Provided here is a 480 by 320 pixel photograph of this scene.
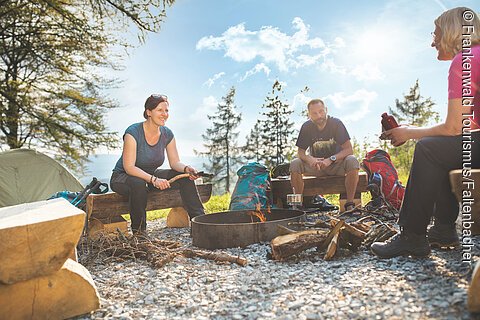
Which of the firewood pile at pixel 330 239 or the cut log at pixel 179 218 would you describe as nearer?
the firewood pile at pixel 330 239

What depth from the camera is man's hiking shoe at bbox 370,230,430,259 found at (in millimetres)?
2949

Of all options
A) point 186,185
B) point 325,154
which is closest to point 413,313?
point 186,185

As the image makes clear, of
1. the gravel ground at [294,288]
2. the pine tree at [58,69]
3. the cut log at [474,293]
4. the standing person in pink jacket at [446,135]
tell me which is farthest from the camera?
the pine tree at [58,69]

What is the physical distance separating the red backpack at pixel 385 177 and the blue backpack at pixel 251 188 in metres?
1.51

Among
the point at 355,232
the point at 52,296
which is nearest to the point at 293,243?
the point at 355,232

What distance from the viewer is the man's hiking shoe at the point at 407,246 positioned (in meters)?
2.95

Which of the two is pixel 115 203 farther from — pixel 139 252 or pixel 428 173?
pixel 428 173

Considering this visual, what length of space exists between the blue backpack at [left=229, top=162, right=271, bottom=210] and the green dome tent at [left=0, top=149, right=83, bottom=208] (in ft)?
15.2

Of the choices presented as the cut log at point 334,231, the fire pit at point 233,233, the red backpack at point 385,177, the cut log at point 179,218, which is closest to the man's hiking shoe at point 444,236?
the cut log at point 334,231

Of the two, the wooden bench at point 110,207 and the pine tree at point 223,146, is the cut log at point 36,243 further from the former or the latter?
the pine tree at point 223,146

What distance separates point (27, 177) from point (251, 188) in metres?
5.20

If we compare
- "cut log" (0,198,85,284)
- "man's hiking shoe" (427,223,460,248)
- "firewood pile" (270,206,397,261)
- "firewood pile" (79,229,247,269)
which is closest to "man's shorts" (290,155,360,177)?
"firewood pile" (270,206,397,261)

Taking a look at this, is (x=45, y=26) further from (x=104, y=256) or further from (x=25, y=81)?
(x=104, y=256)

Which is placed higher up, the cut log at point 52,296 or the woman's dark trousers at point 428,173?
the woman's dark trousers at point 428,173
